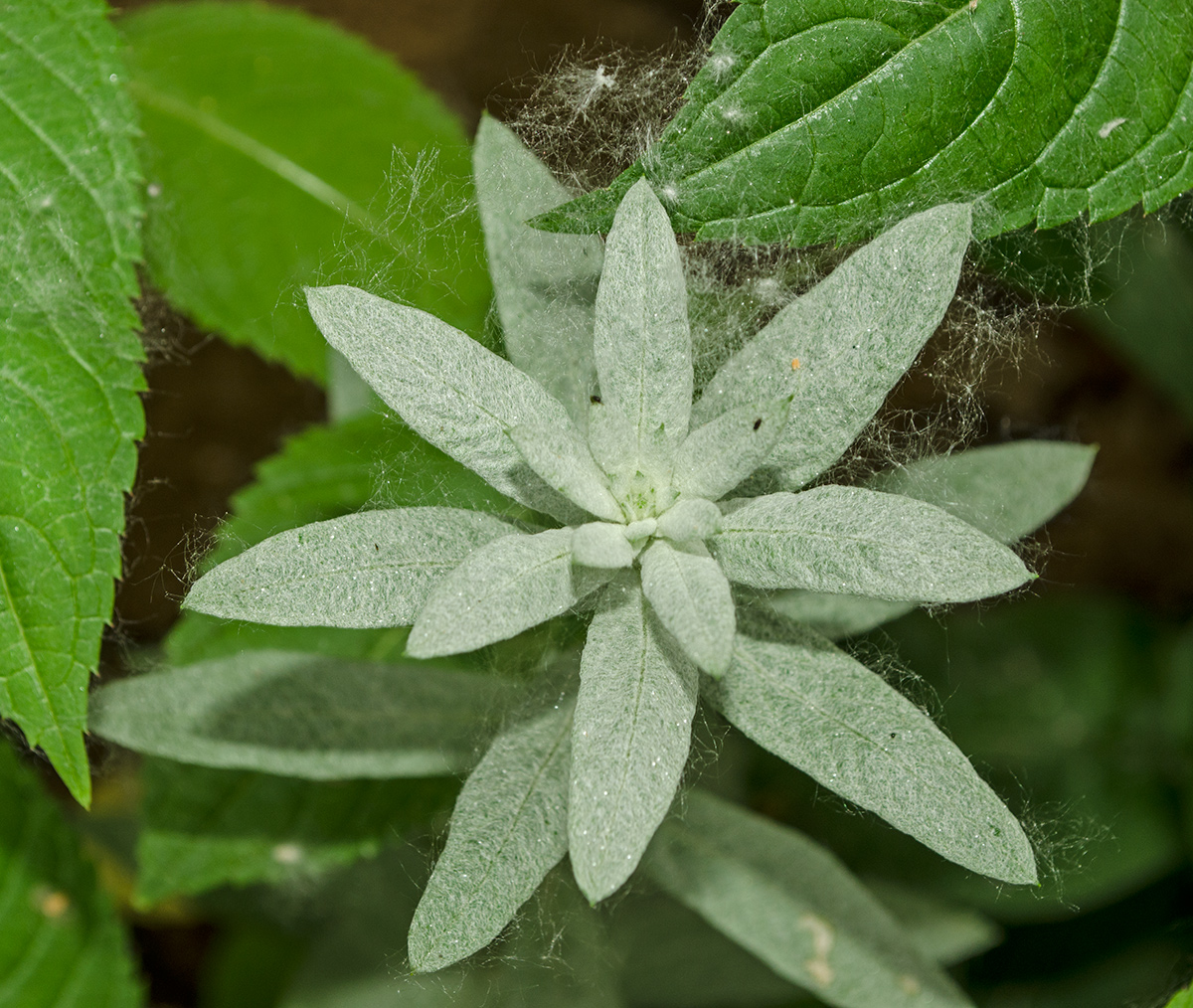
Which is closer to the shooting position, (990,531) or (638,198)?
(638,198)

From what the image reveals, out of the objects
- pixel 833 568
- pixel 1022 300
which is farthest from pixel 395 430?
pixel 1022 300

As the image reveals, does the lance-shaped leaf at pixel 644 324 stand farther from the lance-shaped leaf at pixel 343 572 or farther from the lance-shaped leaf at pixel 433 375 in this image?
the lance-shaped leaf at pixel 343 572

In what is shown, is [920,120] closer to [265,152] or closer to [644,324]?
[644,324]

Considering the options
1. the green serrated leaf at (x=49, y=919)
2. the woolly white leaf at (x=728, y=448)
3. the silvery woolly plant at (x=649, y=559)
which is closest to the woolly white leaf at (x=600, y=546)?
the silvery woolly plant at (x=649, y=559)

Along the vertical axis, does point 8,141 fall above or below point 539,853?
above

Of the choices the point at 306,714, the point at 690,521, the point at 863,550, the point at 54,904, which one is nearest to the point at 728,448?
the point at 690,521

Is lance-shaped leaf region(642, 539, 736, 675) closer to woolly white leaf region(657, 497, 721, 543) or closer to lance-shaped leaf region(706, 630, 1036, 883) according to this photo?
woolly white leaf region(657, 497, 721, 543)

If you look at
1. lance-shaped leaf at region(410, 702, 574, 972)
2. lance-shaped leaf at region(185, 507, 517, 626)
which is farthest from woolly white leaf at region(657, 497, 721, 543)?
lance-shaped leaf at region(410, 702, 574, 972)

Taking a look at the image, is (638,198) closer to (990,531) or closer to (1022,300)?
(990,531)
